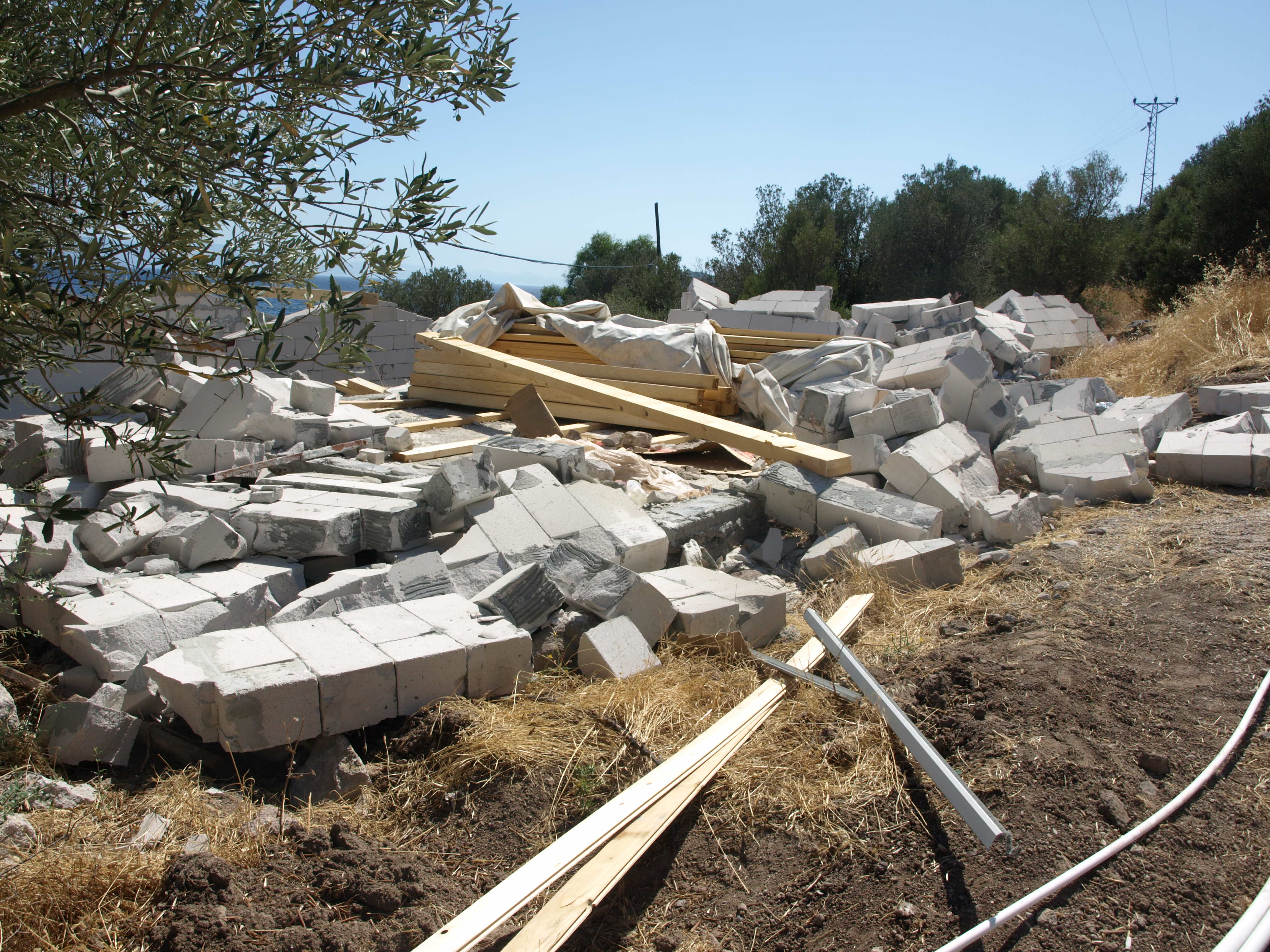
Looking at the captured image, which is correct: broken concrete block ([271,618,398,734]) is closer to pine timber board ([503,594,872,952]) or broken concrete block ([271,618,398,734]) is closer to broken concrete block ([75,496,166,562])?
pine timber board ([503,594,872,952])

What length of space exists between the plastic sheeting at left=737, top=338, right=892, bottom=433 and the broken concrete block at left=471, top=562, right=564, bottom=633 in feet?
14.9

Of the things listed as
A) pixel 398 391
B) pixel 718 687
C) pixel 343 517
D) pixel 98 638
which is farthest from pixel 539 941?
pixel 398 391

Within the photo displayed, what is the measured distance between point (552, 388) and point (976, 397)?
4597 millimetres

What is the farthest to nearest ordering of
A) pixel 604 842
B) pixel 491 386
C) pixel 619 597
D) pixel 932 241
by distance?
1. pixel 932 241
2. pixel 491 386
3. pixel 619 597
4. pixel 604 842

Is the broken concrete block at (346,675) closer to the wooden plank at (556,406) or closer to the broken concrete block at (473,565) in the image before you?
the broken concrete block at (473,565)

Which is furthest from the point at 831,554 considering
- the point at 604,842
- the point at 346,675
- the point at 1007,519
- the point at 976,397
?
the point at 976,397

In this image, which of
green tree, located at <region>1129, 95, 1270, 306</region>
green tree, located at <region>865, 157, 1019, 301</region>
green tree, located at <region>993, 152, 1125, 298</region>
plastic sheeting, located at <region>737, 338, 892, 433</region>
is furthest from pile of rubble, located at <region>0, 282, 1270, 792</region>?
green tree, located at <region>865, 157, 1019, 301</region>

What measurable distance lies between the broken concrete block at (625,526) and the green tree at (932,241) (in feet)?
83.3

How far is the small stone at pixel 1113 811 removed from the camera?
2820 millimetres

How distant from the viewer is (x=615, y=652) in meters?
4.27

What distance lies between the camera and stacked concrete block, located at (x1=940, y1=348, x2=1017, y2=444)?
8523 millimetres

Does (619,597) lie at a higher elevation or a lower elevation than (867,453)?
lower

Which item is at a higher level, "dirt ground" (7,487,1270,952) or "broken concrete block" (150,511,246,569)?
"broken concrete block" (150,511,246,569)

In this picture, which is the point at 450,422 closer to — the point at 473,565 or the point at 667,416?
the point at 667,416
